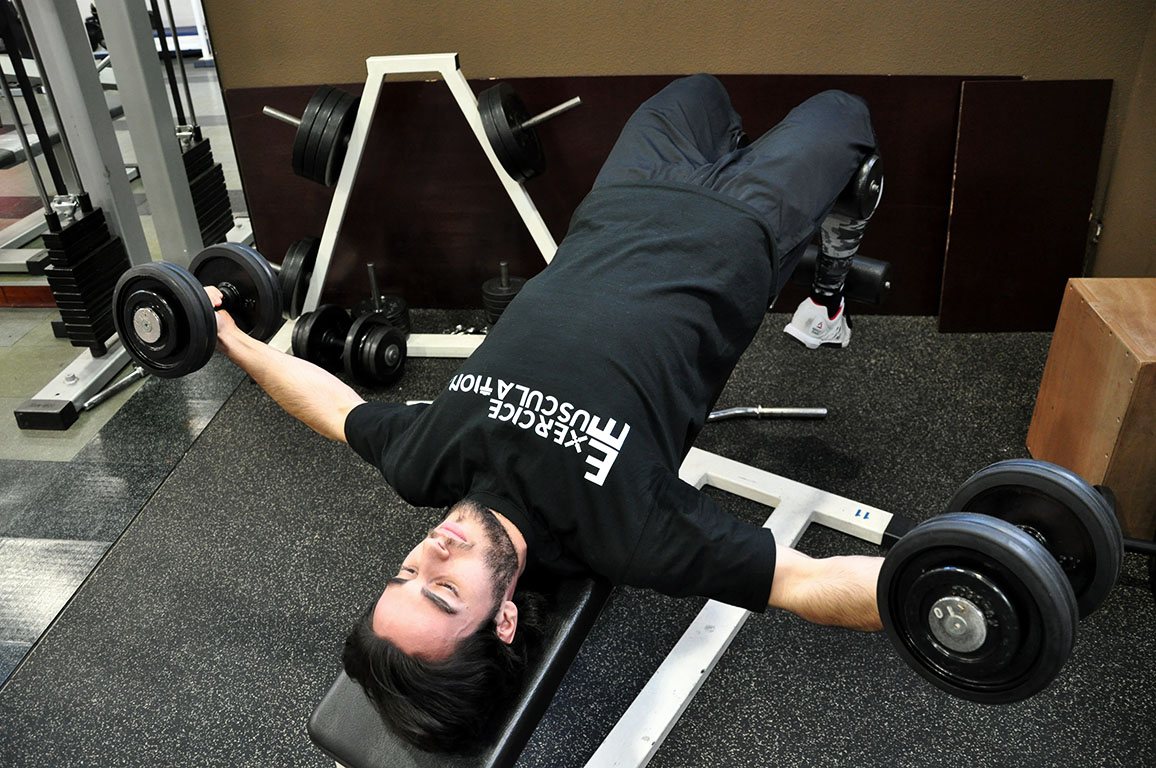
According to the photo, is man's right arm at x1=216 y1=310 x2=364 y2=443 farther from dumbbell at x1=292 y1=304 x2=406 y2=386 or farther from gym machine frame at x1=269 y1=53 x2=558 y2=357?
gym machine frame at x1=269 y1=53 x2=558 y2=357

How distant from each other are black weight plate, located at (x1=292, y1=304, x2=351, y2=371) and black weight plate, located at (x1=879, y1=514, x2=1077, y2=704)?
1983 mm

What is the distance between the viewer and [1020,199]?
9.42ft

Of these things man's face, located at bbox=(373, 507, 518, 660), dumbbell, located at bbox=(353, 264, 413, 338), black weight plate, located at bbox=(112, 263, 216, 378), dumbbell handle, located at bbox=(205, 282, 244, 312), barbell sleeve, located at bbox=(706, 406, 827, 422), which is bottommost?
barbell sleeve, located at bbox=(706, 406, 827, 422)

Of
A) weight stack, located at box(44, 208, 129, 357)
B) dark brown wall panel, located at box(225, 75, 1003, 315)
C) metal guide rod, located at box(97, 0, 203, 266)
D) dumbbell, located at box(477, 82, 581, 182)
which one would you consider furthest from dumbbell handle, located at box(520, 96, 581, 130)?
weight stack, located at box(44, 208, 129, 357)

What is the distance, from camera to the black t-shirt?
1.50 m

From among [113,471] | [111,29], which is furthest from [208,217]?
[113,471]

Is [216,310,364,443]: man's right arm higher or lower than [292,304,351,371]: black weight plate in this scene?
higher

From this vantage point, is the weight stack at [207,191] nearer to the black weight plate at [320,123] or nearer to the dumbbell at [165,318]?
the black weight plate at [320,123]

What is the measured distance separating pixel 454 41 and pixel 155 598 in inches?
72.2

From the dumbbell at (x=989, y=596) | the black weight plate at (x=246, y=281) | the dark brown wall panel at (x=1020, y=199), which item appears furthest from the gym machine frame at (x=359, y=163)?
the dumbbell at (x=989, y=596)

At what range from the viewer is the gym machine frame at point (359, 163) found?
265 cm

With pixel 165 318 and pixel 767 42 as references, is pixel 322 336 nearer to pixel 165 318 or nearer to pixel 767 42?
pixel 165 318

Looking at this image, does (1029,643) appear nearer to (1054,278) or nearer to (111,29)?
(1054,278)

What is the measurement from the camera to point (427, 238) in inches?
127
